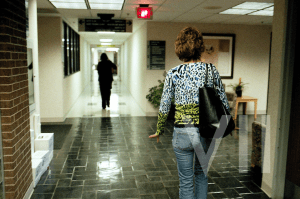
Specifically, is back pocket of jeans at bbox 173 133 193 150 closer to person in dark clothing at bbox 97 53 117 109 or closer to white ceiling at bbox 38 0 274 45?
white ceiling at bbox 38 0 274 45

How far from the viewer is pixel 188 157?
191 cm

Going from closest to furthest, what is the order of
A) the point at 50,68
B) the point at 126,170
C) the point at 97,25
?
the point at 126,170
the point at 50,68
the point at 97,25

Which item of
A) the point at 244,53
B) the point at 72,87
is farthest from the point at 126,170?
the point at 72,87

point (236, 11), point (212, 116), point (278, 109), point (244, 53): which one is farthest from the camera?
point (244, 53)

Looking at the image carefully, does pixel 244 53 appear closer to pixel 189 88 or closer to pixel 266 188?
pixel 266 188

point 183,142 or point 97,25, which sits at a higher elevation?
point 97,25

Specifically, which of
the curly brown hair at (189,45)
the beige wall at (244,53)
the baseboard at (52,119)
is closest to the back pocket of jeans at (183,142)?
the curly brown hair at (189,45)

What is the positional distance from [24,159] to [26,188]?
299 mm

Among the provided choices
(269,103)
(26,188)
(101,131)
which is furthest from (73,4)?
(269,103)

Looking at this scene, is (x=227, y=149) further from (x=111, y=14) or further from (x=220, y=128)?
(x=111, y=14)

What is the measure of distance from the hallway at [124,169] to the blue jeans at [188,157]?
939 mm

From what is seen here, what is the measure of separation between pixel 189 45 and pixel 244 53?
630 centimetres

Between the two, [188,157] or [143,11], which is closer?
[188,157]

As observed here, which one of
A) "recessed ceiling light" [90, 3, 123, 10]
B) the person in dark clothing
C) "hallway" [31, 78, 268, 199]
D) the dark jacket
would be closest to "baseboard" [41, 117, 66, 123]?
"hallway" [31, 78, 268, 199]
